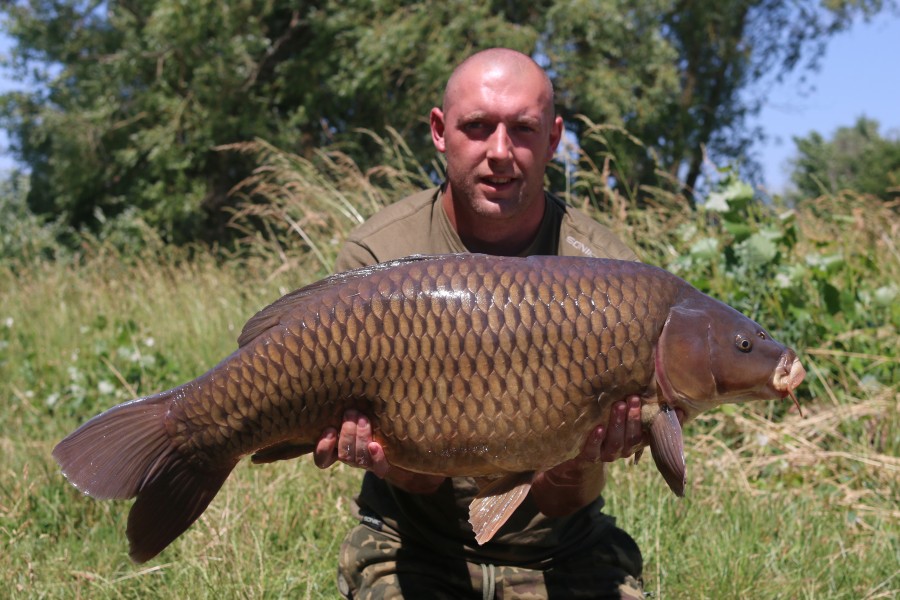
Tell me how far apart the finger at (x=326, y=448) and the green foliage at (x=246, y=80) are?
9233 millimetres

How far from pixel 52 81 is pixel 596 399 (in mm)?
12129

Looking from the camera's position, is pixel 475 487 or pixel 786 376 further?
pixel 475 487

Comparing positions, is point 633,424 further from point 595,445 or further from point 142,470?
point 142,470

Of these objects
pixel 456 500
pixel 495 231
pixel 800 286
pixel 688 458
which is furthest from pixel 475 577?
pixel 800 286

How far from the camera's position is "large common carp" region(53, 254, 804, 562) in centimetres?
170

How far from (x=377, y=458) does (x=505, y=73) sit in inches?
36.3

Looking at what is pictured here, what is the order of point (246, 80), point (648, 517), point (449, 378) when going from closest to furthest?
point (449, 378) < point (648, 517) < point (246, 80)

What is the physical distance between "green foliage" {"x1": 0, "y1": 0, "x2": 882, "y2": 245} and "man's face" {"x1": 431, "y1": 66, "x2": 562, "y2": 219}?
877cm

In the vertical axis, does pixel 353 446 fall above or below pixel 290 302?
below

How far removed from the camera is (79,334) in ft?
17.6

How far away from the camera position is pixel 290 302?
1.76m

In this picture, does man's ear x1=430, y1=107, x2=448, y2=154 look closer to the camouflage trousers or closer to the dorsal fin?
the dorsal fin

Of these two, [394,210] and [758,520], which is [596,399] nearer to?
[394,210]

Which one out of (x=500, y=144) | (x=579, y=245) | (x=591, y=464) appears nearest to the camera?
(x=591, y=464)
